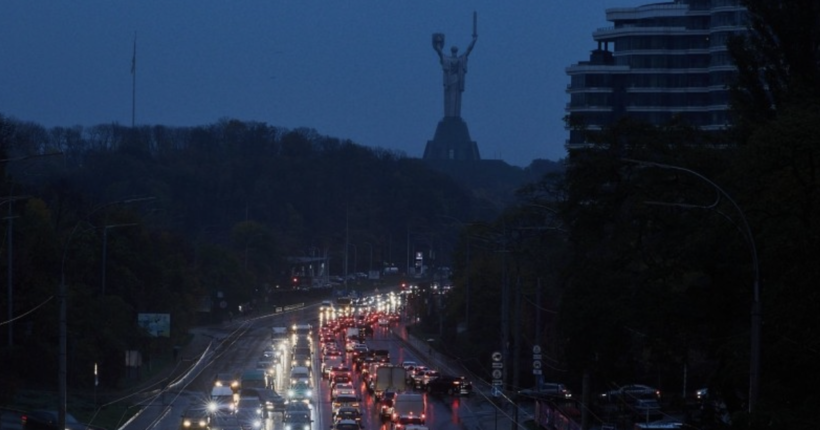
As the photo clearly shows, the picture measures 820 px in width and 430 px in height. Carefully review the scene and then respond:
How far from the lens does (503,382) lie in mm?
58281

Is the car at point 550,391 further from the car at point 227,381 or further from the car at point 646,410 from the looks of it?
the car at point 227,381

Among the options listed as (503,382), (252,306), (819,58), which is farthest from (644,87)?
(819,58)

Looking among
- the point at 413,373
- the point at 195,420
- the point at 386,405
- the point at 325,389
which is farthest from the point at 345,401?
the point at 413,373

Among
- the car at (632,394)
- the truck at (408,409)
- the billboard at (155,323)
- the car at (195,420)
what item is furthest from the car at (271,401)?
the billboard at (155,323)

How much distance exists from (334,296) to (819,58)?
12506cm

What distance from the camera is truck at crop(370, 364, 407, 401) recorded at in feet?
194

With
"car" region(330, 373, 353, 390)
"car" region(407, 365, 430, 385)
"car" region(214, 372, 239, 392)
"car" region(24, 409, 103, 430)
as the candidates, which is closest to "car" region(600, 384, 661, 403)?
"car" region(407, 365, 430, 385)

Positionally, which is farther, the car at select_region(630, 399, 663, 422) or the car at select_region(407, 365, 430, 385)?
the car at select_region(407, 365, 430, 385)

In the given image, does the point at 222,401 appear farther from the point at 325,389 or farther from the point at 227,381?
the point at 325,389

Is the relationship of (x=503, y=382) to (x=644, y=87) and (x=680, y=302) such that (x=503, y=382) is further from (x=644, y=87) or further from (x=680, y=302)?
(x=644, y=87)

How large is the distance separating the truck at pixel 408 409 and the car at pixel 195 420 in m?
7.09

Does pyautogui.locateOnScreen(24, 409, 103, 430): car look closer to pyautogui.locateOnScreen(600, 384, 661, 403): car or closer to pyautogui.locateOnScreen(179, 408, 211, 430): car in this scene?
pyautogui.locateOnScreen(179, 408, 211, 430): car

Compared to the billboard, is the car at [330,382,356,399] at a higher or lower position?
lower

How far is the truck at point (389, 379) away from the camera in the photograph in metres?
59.1
